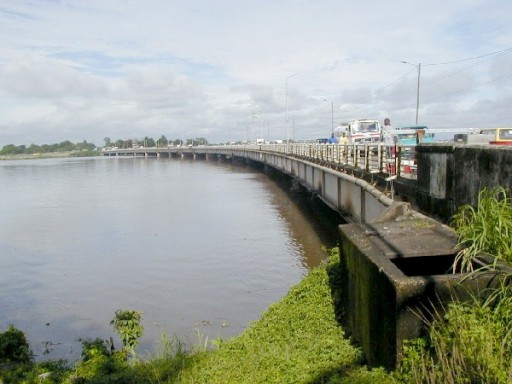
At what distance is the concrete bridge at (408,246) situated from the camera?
5.02 meters

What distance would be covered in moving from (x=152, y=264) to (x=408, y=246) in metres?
11.6

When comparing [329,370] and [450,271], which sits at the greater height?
[450,271]

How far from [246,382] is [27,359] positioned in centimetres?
543

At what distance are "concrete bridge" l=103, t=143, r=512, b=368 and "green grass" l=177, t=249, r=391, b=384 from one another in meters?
0.29

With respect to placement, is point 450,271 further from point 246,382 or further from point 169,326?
point 169,326

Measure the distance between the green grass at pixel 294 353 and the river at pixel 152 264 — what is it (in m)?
2.58

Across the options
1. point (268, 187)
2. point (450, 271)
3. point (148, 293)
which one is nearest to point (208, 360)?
point (450, 271)

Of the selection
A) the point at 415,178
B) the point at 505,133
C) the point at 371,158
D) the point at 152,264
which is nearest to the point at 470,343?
the point at 415,178

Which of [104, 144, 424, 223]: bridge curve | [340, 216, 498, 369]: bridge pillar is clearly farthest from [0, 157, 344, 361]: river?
[340, 216, 498, 369]: bridge pillar

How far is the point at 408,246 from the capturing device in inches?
273

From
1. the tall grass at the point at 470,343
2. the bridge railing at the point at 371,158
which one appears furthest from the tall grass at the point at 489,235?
the bridge railing at the point at 371,158

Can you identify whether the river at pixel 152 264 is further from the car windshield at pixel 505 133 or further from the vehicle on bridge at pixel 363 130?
the vehicle on bridge at pixel 363 130

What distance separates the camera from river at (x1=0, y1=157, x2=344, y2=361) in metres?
11.8

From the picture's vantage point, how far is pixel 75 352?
10328mm
